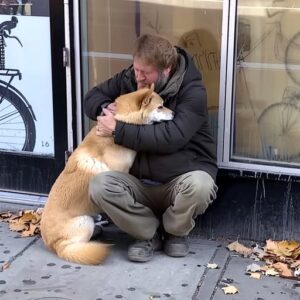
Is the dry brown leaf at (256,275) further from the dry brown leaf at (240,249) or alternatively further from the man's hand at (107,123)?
the man's hand at (107,123)

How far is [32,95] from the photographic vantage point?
497cm

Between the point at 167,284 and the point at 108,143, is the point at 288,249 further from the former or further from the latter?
the point at 108,143

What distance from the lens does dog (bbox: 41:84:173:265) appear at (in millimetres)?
4125

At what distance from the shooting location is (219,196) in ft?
14.8

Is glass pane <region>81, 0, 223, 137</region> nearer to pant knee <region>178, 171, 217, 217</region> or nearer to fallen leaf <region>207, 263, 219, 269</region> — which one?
pant knee <region>178, 171, 217, 217</region>

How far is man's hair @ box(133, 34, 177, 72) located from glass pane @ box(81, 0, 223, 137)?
0.55m

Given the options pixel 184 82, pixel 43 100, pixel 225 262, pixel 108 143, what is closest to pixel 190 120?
pixel 184 82

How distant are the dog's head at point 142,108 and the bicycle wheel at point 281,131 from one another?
0.79 m

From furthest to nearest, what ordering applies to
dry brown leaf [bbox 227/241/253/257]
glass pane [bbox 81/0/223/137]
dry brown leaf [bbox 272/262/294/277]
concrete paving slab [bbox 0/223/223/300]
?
1. glass pane [bbox 81/0/223/137]
2. dry brown leaf [bbox 227/241/253/257]
3. dry brown leaf [bbox 272/262/294/277]
4. concrete paving slab [bbox 0/223/223/300]

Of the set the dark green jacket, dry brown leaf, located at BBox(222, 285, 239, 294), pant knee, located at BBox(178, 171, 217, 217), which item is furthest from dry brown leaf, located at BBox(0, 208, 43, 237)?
dry brown leaf, located at BBox(222, 285, 239, 294)

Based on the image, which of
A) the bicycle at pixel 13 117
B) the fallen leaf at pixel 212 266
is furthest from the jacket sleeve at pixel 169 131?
the bicycle at pixel 13 117

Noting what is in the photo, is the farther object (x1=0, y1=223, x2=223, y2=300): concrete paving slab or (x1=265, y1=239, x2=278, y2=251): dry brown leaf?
(x1=265, y1=239, x2=278, y2=251): dry brown leaf

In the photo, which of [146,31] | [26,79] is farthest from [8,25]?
[146,31]

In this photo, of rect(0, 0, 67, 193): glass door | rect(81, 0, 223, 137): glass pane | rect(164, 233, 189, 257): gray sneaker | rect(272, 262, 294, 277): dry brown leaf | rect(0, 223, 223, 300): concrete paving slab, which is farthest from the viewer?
rect(0, 0, 67, 193): glass door
